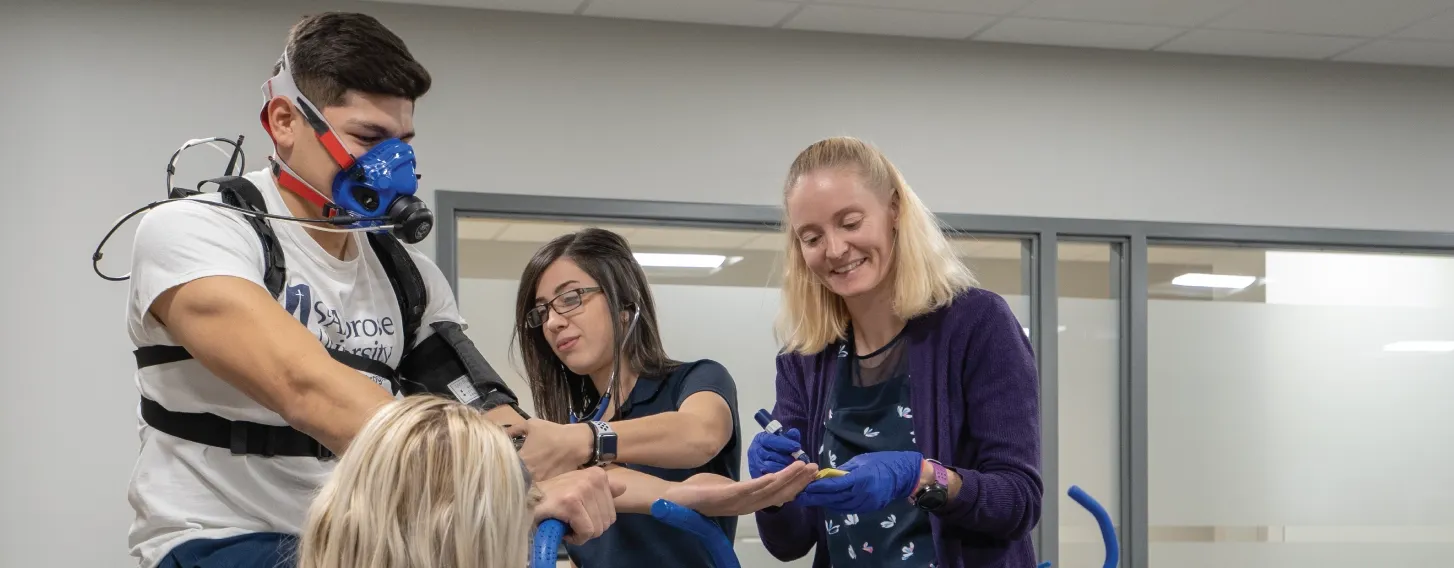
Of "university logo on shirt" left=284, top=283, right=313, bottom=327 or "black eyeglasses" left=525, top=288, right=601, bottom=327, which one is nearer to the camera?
"university logo on shirt" left=284, top=283, right=313, bottom=327

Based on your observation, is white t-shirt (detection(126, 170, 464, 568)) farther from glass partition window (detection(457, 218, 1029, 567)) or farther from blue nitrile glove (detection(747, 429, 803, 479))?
glass partition window (detection(457, 218, 1029, 567))

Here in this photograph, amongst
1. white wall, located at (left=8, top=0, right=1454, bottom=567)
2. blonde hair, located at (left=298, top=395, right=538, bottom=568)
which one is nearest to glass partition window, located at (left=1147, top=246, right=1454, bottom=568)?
white wall, located at (left=8, top=0, right=1454, bottom=567)

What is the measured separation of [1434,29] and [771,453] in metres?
3.85

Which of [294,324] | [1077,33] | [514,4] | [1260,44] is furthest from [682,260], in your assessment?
[294,324]

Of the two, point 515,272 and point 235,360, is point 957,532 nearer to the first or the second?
point 235,360

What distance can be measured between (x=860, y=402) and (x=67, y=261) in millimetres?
3069

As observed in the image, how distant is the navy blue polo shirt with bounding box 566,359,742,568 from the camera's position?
2.01 meters

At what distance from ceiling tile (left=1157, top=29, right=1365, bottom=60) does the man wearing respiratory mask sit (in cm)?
371

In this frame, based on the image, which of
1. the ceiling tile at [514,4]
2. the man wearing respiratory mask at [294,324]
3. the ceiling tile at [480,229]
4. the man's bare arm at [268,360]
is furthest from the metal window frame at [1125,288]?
the man's bare arm at [268,360]

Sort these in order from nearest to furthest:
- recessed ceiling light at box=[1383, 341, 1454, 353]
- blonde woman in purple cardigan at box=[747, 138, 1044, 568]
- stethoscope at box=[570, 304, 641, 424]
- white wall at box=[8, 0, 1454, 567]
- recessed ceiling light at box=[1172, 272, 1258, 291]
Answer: blonde woman in purple cardigan at box=[747, 138, 1044, 568] → stethoscope at box=[570, 304, 641, 424] → white wall at box=[8, 0, 1454, 567] → recessed ceiling light at box=[1172, 272, 1258, 291] → recessed ceiling light at box=[1383, 341, 1454, 353]

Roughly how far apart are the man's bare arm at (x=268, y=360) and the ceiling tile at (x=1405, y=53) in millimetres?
4526

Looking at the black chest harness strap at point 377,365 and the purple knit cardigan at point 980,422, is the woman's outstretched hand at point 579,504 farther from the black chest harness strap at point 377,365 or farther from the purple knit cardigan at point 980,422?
the purple knit cardigan at point 980,422

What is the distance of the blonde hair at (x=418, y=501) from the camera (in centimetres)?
106

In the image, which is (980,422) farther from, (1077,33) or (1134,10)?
(1077,33)
